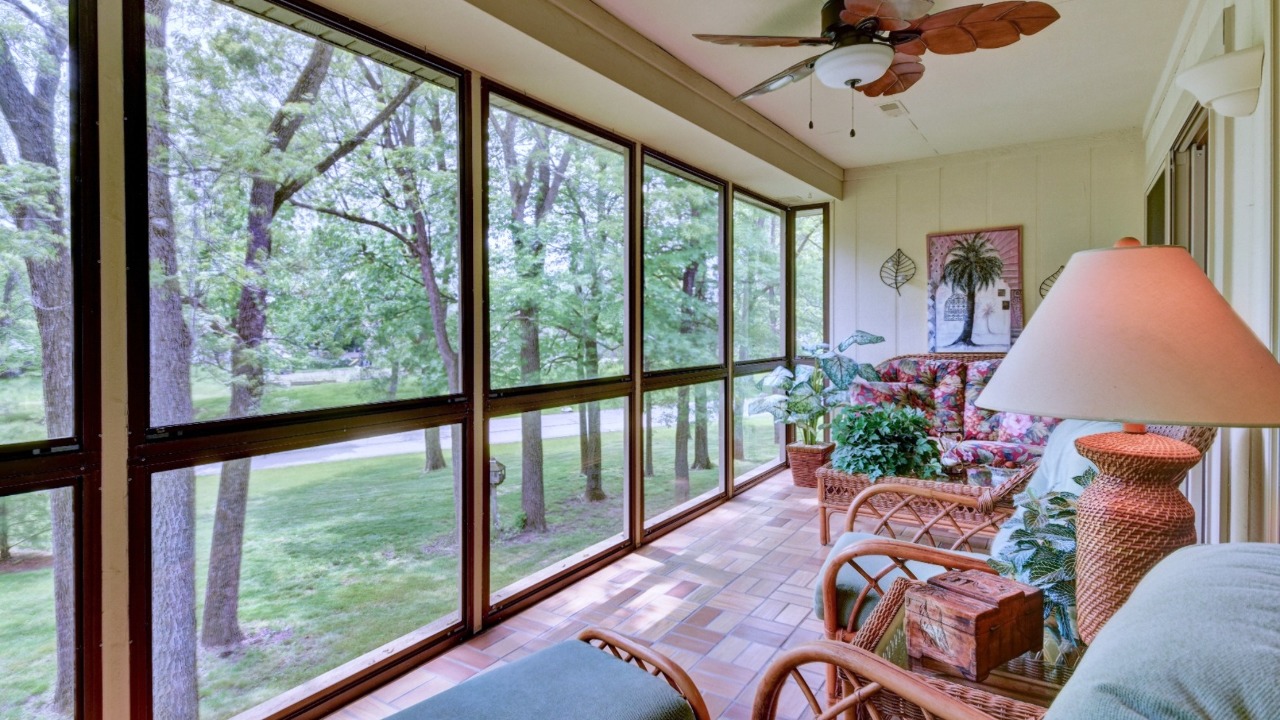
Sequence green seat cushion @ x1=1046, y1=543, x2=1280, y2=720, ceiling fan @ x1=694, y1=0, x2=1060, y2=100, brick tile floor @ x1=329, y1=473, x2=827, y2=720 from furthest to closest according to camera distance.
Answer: brick tile floor @ x1=329, y1=473, x2=827, y2=720 < ceiling fan @ x1=694, y1=0, x2=1060, y2=100 < green seat cushion @ x1=1046, y1=543, x2=1280, y2=720

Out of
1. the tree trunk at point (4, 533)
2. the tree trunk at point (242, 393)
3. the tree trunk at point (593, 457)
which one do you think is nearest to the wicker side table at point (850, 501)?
the tree trunk at point (593, 457)

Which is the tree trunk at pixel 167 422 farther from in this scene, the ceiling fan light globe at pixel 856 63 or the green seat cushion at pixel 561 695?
the ceiling fan light globe at pixel 856 63

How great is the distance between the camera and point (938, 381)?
15.3 ft

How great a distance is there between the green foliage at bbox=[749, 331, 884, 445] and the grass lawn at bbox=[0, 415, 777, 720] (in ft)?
8.35

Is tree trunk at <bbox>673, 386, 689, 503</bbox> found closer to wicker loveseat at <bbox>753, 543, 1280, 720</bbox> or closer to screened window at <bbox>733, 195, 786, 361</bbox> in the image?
screened window at <bbox>733, 195, 786, 361</bbox>

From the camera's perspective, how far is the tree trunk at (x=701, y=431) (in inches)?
174

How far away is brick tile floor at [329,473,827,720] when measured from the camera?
225 cm

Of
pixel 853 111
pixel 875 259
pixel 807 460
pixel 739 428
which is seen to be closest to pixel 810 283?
pixel 875 259

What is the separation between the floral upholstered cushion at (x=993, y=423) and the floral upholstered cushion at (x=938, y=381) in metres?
0.06

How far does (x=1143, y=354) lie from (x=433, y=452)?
2248 millimetres

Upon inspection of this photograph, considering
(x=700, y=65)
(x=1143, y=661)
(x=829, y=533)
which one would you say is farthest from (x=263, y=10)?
(x=829, y=533)

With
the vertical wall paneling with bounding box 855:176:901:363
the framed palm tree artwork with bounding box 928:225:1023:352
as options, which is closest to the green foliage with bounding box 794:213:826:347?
the vertical wall paneling with bounding box 855:176:901:363

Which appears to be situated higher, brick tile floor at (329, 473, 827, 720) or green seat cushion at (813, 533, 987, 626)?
green seat cushion at (813, 533, 987, 626)

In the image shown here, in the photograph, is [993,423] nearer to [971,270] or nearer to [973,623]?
[971,270]
